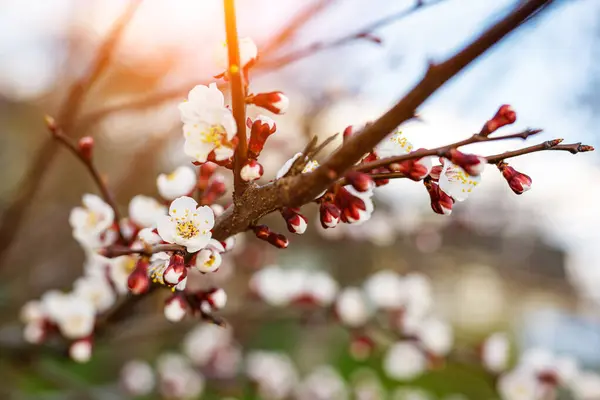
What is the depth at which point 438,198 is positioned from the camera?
86 centimetres

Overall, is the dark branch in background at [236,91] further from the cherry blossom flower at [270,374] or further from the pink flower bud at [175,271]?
the cherry blossom flower at [270,374]

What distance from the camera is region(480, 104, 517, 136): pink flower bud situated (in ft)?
2.44

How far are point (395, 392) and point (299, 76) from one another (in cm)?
523


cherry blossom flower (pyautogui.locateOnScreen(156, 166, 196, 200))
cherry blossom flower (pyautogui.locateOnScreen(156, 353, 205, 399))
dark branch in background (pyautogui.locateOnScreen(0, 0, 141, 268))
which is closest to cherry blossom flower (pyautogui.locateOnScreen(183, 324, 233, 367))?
cherry blossom flower (pyautogui.locateOnScreen(156, 353, 205, 399))

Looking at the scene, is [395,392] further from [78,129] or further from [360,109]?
[78,129]

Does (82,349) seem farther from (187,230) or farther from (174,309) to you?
(187,230)

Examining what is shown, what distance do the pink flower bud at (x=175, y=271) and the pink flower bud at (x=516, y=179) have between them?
1.83ft

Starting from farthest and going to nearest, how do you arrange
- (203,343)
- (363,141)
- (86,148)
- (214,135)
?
(203,343), (86,148), (214,135), (363,141)

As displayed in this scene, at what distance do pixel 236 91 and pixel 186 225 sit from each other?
264 millimetres

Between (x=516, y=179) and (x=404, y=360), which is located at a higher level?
(x=516, y=179)

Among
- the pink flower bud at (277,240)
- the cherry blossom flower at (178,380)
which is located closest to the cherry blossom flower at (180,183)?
the pink flower bud at (277,240)

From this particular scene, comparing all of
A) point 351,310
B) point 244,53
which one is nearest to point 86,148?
point 244,53

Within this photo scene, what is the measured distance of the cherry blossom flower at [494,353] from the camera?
2143mm

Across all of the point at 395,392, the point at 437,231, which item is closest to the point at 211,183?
the point at 437,231
